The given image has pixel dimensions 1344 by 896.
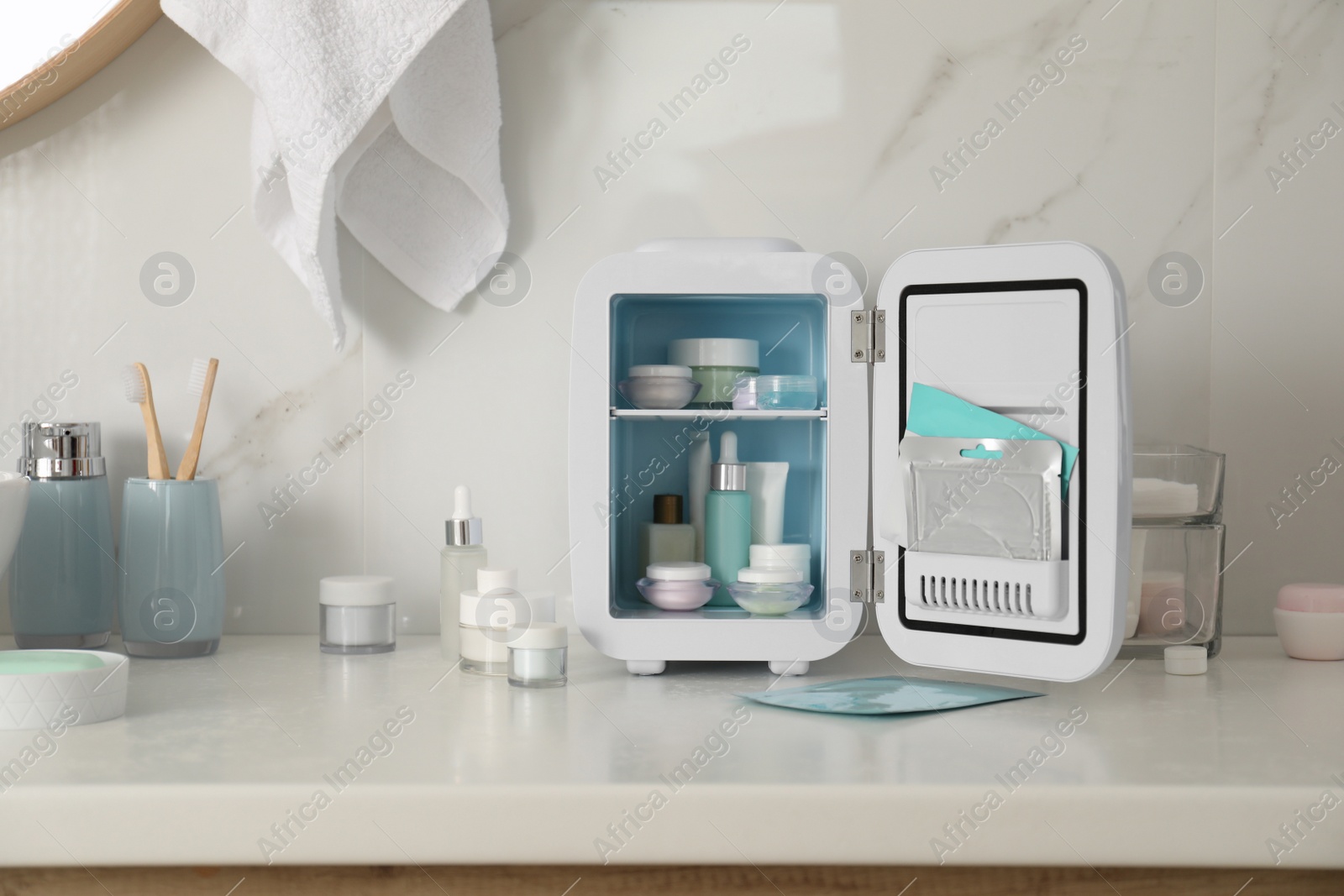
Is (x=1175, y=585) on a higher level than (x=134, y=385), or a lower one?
lower

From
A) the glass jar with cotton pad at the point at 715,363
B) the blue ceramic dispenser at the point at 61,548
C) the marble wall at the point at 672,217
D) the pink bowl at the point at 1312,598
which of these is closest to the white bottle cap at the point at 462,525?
the marble wall at the point at 672,217

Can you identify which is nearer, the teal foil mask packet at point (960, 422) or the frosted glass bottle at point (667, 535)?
the teal foil mask packet at point (960, 422)

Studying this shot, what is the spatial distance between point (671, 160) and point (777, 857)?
2.34 ft

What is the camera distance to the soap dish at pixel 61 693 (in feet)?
2.17

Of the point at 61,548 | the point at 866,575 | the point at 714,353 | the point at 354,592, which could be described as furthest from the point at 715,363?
the point at 61,548

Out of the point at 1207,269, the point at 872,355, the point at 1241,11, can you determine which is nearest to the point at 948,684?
the point at 872,355

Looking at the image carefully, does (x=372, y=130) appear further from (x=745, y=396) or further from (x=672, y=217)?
(x=745, y=396)

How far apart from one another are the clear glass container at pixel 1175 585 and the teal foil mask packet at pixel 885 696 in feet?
0.62

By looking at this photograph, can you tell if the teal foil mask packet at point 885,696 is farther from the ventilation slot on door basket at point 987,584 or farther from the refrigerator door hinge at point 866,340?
the refrigerator door hinge at point 866,340

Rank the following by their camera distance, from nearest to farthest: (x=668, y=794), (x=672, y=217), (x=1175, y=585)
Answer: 1. (x=668, y=794)
2. (x=1175, y=585)
3. (x=672, y=217)

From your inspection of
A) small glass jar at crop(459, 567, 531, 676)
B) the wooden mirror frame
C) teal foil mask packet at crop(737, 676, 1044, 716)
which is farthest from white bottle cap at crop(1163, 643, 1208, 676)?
the wooden mirror frame

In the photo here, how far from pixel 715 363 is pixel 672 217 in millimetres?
217

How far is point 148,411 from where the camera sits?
0.95 meters

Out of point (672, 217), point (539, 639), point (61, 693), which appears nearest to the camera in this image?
point (61, 693)
